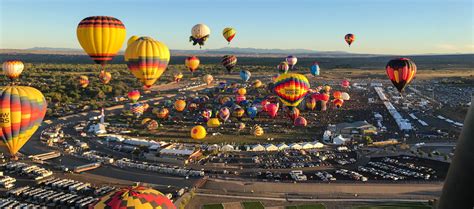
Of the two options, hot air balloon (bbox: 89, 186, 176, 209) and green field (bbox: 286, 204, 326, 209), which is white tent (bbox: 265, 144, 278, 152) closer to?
green field (bbox: 286, 204, 326, 209)

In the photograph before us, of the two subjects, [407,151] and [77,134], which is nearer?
[407,151]

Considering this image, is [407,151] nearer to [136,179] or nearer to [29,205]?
[136,179]

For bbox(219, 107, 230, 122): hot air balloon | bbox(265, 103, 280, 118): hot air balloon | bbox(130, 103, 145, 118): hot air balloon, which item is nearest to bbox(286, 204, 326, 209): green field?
bbox(219, 107, 230, 122): hot air balloon

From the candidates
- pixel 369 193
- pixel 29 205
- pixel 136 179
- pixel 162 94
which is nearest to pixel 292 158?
pixel 369 193

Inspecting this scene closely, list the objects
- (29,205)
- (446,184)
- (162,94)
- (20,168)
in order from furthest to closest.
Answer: (162,94) → (20,168) → (29,205) → (446,184)

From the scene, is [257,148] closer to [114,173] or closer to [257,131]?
[257,131]
